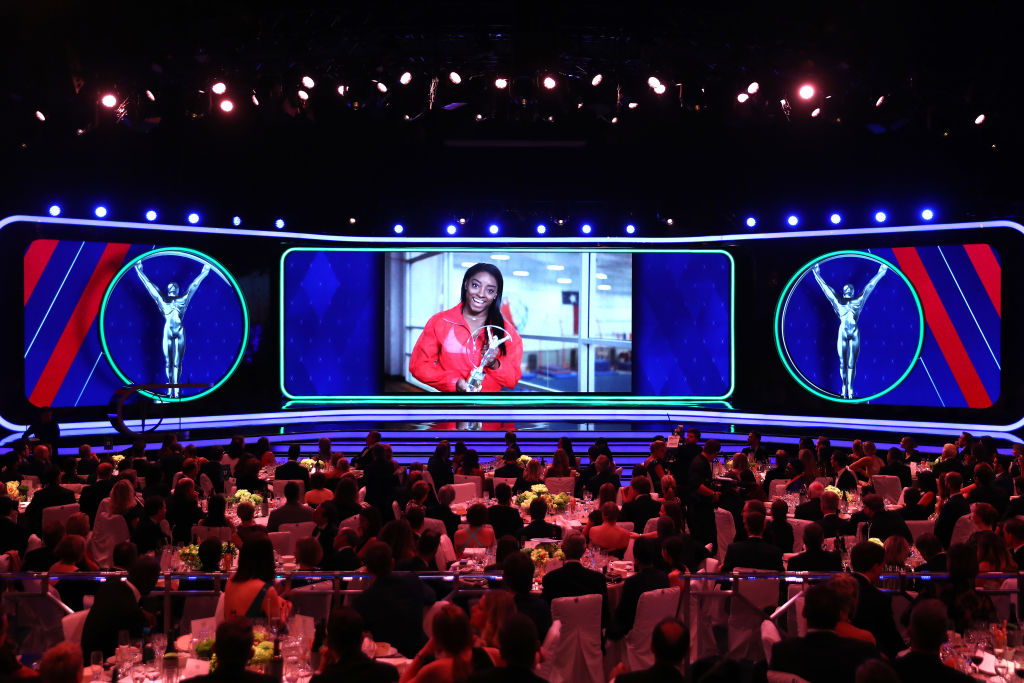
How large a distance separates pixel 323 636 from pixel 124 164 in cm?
1118

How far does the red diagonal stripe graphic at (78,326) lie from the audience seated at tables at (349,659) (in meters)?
11.6

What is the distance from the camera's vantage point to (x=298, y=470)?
401 inches

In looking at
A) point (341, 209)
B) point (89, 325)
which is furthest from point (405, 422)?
point (89, 325)

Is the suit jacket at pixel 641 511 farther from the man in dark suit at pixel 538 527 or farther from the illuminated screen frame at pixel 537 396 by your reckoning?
the illuminated screen frame at pixel 537 396

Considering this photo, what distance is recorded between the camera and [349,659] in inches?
157

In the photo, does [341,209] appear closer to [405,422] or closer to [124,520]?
[405,422]

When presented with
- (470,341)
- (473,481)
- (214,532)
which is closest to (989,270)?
(470,341)

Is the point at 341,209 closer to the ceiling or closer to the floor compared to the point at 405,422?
closer to the ceiling

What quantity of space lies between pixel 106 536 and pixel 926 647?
21.7 ft

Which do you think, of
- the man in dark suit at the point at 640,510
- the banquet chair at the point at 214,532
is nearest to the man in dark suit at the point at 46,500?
the banquet chair at the point at 214,532

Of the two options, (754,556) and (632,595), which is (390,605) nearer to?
(632,595)

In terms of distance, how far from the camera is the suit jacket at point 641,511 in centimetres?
816

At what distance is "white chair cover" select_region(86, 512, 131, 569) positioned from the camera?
25.8ft

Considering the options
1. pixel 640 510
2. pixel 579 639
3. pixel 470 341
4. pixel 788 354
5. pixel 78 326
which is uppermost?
pixel 78 326
